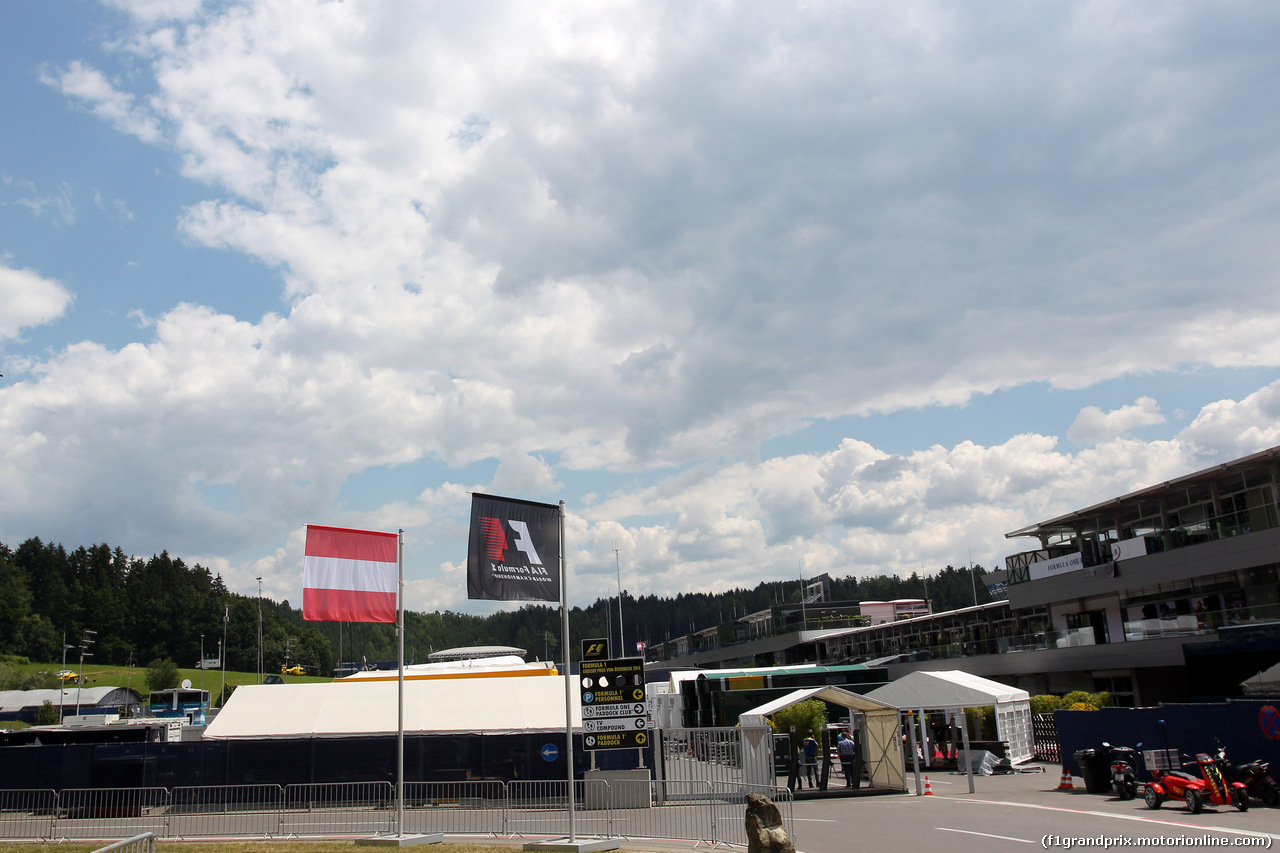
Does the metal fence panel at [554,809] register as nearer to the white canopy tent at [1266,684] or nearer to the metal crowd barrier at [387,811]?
the metal crowd barrier at [387,811]

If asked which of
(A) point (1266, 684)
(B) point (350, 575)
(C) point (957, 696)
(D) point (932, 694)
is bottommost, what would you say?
(C) point (957, 696)

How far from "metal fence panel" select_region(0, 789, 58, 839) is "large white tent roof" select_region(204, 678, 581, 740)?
182 inches

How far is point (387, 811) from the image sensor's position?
24625 millimetres

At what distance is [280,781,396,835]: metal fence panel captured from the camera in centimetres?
2169

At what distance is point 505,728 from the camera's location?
1129 inches

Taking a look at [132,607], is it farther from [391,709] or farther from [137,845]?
[137,845]

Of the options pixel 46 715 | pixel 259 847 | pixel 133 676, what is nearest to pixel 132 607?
pixel 133 676

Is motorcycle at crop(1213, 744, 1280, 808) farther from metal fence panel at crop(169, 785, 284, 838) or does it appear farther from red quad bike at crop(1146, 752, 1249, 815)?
metal fence panel at crop(169, 785, 284, 838)

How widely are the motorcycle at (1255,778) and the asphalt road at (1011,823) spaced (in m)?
0.28

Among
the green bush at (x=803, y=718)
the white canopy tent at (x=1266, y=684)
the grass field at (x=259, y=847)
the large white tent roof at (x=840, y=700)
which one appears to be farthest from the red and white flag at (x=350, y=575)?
the white canopy tent at (x=1266, y=684)

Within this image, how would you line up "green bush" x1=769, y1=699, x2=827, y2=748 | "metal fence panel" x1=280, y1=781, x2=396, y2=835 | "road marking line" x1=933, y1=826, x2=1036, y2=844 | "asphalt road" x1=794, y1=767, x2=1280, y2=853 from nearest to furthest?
"asphalt road" x1=794, y1=767, x2=1280, y2=853 → "road marking line" x1=933, y1=826, x2=1036, y2=844 → "metal fence panel" x1=280, y1=781, x2=396, y2=835 → "green bush" x1=769, y1=699, x2=827, y2=748

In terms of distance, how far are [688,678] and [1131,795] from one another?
90.0ft

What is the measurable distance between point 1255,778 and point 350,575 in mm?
20552

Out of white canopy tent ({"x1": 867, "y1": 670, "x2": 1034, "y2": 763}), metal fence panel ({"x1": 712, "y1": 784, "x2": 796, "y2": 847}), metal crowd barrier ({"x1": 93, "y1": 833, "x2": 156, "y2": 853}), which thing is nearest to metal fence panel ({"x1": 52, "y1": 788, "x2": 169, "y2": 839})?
metal crowd barrier ({"x1": 93, "y1": 833, "x2": 156, "y2": 853})
